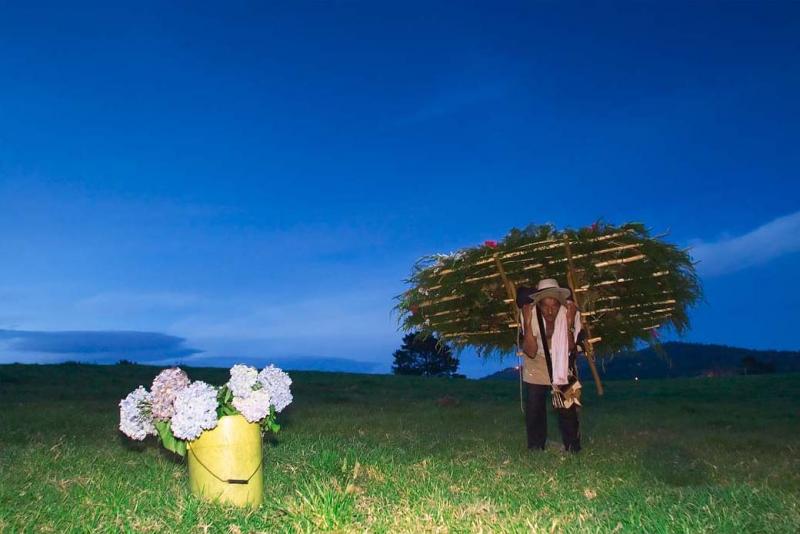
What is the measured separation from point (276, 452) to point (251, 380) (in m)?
3.01

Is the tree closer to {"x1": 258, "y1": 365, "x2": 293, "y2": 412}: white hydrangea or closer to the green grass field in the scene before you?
the green grass field

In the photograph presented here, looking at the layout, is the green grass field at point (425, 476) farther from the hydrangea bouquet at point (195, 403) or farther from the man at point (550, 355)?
the hydrangea bouquet at point (195, 403)

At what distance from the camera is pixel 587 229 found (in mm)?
11031

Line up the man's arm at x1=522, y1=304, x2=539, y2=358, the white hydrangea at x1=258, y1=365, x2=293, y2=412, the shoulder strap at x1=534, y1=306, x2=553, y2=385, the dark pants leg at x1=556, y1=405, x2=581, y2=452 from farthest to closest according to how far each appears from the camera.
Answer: the dark pants leg at x1=556, y1=405, x2=581, y2=452, the man's arm at x1=522, y1=304, x2=539, y2=358, the shoulder strap at x1=534, y1=306, x2=553, y2=385, the white hydrangea at x1=258, y1=365, x2=293, y2=412

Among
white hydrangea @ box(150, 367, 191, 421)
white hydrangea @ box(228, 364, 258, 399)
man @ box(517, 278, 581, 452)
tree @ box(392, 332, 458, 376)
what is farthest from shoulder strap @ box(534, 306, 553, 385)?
tree @ box(392, 332, 458, 376)

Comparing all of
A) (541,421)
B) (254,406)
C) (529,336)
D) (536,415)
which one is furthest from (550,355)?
(254,406)

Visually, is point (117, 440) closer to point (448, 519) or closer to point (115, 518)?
point (115, 518)

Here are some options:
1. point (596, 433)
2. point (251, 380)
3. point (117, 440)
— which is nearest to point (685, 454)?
point (596, 433)

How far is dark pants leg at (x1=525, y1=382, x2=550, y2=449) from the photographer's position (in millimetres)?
10844

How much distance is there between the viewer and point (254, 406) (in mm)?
6598

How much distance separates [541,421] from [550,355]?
42.6 inches

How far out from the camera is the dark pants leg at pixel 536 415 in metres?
10.8

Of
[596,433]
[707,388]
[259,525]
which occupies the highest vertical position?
[707,388]

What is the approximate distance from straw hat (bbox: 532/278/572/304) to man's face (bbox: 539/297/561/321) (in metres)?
0.05
